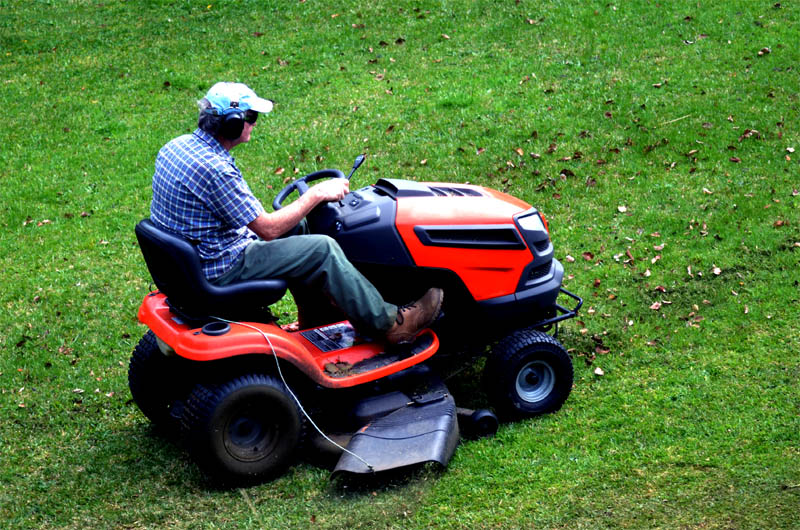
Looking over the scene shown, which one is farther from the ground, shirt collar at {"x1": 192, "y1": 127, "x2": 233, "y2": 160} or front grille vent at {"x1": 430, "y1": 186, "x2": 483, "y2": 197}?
shirt collar at {"x1": 192, "y1": 127, "x2": 233, "y2": 160}

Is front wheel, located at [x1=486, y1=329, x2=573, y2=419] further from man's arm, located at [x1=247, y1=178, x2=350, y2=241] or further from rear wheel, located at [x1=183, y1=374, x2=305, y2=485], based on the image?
man's arm, located at [x1=247, y1=178, x2=350, y2=241]

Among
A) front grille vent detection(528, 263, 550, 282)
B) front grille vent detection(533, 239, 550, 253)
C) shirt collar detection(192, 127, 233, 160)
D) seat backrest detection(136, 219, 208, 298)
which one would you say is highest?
shirt collar detection(192, 127, 233, 160)

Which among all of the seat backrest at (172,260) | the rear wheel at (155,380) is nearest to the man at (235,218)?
the seat backrest at (172,260)

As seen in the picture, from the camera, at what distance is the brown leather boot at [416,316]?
4812mm

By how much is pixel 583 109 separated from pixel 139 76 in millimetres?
5865

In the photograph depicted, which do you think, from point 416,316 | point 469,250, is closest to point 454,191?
point 469,250

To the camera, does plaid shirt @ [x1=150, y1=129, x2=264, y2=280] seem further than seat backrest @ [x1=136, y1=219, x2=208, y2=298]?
Yes

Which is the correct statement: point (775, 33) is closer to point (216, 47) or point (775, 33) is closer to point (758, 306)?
point (758, 306)

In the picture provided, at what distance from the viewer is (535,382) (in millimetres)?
5152

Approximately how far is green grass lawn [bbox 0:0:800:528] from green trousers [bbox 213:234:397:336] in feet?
2.94

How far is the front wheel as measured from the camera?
495 cm

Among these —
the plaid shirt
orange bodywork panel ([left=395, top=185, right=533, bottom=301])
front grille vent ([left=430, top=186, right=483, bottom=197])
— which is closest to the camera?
the plaid shirt

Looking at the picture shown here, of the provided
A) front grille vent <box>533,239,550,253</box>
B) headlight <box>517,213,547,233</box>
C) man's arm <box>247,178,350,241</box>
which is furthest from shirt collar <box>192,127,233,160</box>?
front grille vent <box>533,239,550,253</box>

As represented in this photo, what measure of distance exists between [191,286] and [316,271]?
2.08ft
